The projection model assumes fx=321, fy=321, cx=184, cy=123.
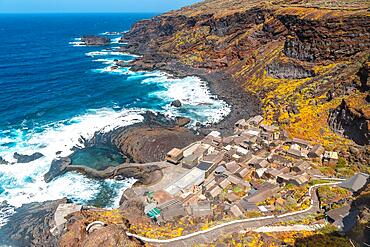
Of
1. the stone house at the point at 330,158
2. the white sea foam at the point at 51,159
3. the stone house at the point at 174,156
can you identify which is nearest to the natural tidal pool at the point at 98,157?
the white sea foam at the point at 51,159

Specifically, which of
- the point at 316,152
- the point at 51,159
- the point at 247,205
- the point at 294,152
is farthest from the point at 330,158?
the point at 51,159

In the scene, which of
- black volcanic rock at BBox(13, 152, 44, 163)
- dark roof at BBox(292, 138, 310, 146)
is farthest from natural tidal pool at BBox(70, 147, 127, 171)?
dark roof at BBox(292, 138, 310, 146)

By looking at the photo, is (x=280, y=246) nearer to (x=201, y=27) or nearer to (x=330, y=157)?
(x=330, y=157)

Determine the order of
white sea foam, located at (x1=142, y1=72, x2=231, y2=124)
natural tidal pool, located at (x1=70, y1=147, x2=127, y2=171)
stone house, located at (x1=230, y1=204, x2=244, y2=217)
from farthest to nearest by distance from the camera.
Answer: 1. white sea foam, located at (x1=142, y1=72, x2=231, y2=124)
2. natural tidal pool, located at (x1=70, y1=147, x2=127, y2=171)
3. stone house, located at (x1=230, y1=204, x2=244, y2=217)

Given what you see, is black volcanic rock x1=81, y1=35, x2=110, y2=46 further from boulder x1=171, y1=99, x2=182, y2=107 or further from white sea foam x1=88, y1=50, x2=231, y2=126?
boulder x1=171, y1=99, x2=182, y2=107

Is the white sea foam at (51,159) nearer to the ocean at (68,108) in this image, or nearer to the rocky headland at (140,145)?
the ocean at (68,108)

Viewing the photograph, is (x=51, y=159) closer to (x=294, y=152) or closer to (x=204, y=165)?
(x=204, y=165)

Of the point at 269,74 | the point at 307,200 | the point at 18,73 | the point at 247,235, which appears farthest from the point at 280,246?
the point at 18,73

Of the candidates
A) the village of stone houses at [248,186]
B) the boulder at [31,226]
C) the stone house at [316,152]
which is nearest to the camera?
the village of stone houses at [248,186]
